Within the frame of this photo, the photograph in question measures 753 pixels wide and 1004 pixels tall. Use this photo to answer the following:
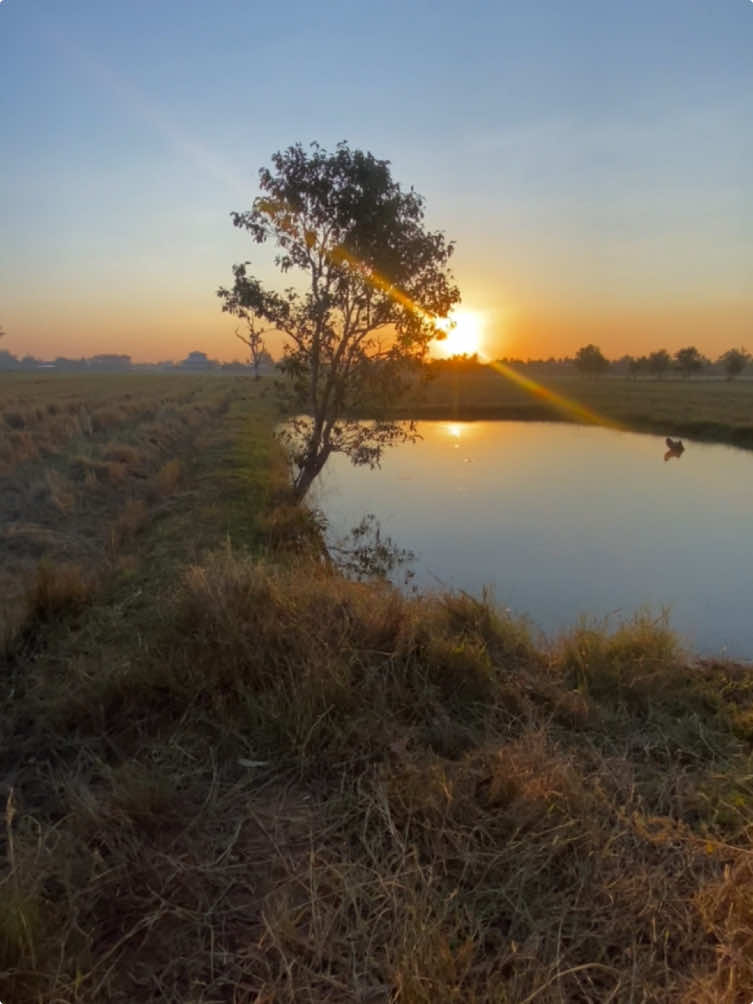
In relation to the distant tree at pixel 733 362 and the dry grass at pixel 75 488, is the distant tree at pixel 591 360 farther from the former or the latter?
the dry grass at pixel 75 488

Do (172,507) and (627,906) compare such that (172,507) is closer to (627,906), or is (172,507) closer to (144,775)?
(144,775)

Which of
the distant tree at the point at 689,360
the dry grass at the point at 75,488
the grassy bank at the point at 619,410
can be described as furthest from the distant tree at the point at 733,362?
the dry grass at the point at 75,488

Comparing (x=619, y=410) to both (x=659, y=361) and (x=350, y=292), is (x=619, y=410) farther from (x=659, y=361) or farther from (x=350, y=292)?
(x=659, y=361)

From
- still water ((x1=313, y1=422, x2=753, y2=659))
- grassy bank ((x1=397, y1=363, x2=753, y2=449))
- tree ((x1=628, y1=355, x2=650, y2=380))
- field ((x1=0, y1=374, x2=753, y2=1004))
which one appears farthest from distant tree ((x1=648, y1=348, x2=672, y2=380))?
field ((x1=0, y1=374, x2=753, y2=1004))

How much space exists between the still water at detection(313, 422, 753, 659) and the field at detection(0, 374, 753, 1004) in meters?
3.17

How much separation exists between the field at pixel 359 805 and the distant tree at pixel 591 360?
89.9 metres

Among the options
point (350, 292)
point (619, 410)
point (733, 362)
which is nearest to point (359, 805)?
point (350, 292)

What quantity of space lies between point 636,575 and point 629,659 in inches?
247

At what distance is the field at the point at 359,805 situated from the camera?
2.01 m

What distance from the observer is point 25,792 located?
293cm

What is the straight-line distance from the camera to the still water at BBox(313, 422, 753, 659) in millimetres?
8844

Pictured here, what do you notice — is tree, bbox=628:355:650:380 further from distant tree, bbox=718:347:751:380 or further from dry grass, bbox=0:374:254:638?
dry grass, bbox=0:374:254:638

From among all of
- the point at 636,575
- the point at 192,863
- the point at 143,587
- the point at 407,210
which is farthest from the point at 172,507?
the point at 192,863

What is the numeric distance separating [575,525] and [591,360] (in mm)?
81570
